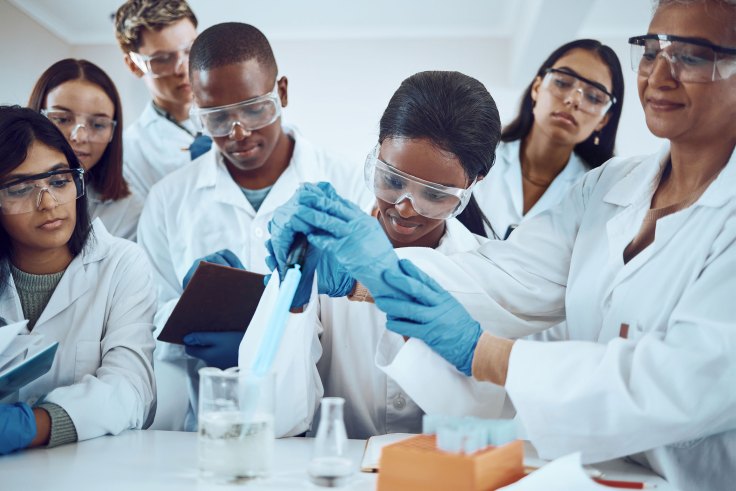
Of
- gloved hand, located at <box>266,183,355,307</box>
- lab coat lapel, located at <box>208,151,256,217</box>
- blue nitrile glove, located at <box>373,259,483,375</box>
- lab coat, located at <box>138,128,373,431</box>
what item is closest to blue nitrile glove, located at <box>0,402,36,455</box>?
gloved hand, located at <box>266,183,355,307</box>

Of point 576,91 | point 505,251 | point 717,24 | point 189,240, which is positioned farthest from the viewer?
point 576,91

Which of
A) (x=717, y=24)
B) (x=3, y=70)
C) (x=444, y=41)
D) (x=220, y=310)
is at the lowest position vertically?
(x=220, y=310)

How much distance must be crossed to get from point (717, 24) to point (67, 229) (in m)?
1.72

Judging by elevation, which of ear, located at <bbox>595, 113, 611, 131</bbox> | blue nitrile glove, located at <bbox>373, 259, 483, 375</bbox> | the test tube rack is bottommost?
the test tube rack

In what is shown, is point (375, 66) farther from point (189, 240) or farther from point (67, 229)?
point (67, 229)

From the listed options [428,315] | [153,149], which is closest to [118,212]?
[153,149]

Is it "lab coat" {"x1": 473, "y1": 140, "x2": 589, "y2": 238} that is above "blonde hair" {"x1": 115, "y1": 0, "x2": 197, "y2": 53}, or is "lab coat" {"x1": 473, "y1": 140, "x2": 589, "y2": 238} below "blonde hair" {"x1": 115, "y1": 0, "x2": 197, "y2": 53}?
below

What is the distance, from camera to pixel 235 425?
1259 millimetres

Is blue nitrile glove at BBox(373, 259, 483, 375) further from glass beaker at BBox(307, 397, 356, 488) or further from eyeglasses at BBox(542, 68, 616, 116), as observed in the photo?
eyeglasses at BBox(542, 68, 616, 116)

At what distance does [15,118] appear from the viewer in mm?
2066

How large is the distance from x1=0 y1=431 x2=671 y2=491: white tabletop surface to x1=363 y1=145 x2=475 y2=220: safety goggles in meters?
0.61

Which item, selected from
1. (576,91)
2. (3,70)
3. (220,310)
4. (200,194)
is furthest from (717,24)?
(3,70)

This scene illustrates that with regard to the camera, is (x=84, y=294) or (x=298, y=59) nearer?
(x=84, y=294)

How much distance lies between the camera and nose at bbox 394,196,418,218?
6.15ft
